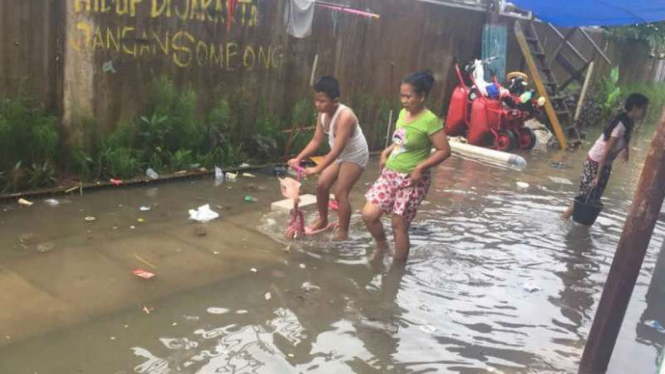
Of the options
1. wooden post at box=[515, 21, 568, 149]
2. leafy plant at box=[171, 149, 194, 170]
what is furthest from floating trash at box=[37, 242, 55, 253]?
wooden post at box=[515, 21, 568, 149]

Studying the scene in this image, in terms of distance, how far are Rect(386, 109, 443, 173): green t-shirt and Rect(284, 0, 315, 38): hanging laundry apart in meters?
3.86

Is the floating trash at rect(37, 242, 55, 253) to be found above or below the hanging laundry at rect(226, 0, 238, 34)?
below

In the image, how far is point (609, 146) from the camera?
21.3 feet

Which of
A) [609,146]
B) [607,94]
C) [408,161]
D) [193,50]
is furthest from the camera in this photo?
[607,94]

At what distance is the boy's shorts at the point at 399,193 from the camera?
15.9ft

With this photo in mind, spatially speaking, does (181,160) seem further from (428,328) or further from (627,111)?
(627,111)

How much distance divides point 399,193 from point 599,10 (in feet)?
Answer: 18.1

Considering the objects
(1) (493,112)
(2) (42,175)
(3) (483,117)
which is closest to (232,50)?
(2) (42,175)

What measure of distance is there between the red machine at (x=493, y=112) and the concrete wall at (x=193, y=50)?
1.13 m

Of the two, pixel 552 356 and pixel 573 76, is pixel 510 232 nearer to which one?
pixel 552 356

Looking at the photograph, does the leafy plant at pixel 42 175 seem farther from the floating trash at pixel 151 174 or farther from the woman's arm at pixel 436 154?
the woman's arm at pixel 436 154

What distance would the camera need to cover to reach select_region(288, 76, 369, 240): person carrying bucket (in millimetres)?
5164

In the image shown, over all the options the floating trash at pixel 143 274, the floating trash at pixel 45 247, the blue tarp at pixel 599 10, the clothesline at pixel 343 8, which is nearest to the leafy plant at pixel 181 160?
the floating trash at pixel 45 247

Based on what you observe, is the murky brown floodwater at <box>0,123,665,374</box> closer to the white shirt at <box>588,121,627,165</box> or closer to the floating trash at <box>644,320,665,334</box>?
the floating trash at <box>644,320,665,334</box>
